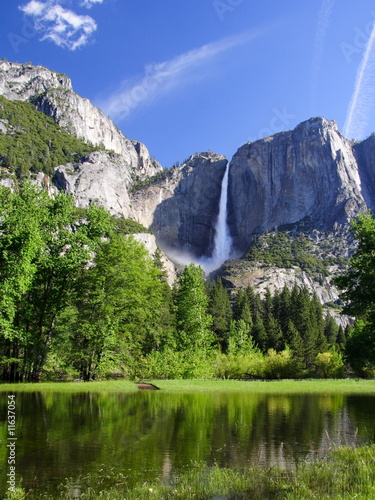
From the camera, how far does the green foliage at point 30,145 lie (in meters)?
154

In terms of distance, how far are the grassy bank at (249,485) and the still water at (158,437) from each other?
37cm

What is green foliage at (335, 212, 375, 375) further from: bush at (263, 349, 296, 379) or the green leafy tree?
bush at (263, 349, 296, 379)

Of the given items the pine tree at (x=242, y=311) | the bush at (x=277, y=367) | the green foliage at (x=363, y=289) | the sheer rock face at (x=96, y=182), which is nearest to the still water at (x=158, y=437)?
the green foliage at (x=363, y=289)

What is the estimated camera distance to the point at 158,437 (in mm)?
9234

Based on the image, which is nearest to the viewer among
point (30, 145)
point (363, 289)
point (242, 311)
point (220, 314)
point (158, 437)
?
point (158, 437)

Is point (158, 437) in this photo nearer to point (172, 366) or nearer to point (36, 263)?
point (36, 263)

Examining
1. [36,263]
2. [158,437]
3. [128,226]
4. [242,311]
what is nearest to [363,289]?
[36,263]

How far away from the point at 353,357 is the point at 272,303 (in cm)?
6780

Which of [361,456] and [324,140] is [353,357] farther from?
[324,140]

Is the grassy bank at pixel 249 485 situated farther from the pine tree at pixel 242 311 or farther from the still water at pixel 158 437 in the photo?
the pine tree at pixel 242 311

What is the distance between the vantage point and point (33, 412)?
12656 mm

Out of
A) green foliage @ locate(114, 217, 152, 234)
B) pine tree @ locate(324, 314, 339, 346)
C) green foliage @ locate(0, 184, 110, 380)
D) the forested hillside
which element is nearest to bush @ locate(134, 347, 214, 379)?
the forested hillside

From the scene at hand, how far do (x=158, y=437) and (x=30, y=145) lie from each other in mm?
182638

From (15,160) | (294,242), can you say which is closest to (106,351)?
(15,160)
